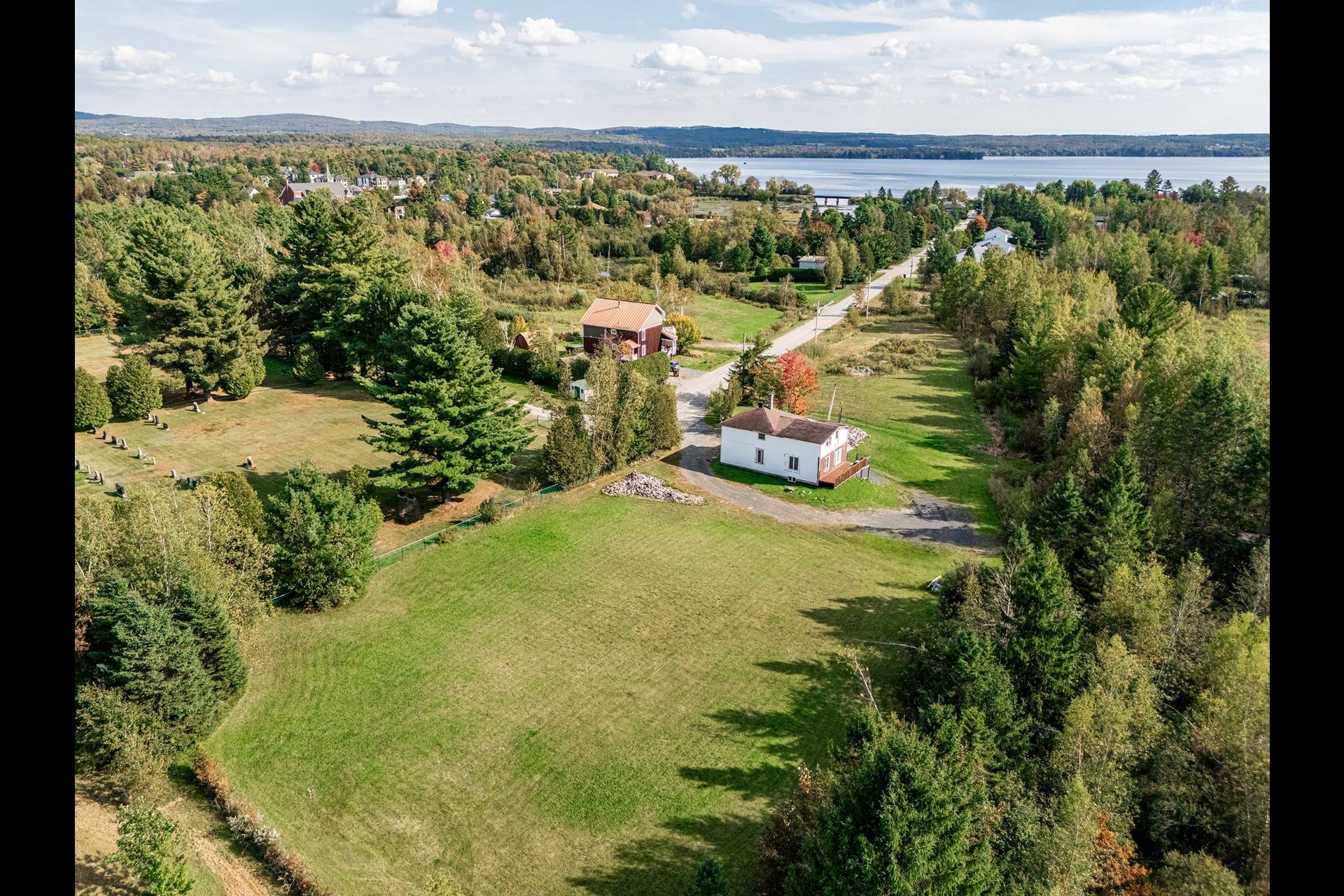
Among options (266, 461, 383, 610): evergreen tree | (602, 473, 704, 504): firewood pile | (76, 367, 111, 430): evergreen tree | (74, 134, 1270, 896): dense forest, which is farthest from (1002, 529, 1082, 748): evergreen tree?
(76, 367, 111, 430): evergreen tree

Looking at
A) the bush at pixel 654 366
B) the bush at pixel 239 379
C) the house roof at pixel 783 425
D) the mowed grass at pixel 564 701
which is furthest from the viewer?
the bush at pixel 654 366

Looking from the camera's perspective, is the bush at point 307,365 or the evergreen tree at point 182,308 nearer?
the evergreen tree at point 182,308

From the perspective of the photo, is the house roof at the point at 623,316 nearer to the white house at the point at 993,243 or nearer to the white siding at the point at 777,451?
the white siding at the point at 777,451

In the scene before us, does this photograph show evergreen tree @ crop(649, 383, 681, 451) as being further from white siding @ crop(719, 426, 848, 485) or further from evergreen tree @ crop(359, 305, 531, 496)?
evergreen tree @ crop(359, 305, 531, 496)

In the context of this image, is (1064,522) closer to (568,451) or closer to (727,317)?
(568,451)

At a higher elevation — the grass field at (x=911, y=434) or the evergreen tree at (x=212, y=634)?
the grass field at (x=911, y=434)

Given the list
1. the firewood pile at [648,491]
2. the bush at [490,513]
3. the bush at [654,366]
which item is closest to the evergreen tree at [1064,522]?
the firewood pile at [648,491]

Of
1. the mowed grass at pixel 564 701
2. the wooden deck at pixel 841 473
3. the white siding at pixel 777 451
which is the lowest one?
the mowed grass at pixel 564 701

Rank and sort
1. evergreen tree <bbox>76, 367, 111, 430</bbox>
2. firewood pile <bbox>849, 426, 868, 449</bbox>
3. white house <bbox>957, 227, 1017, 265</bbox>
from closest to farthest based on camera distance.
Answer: evergreen tree <bbox>76, 367, 111, 430</bbox>, firewood pile <bbox>849, 426, 868, 449</bbox>, white house <bbox>957, 227, 1017, 265</bbox>
